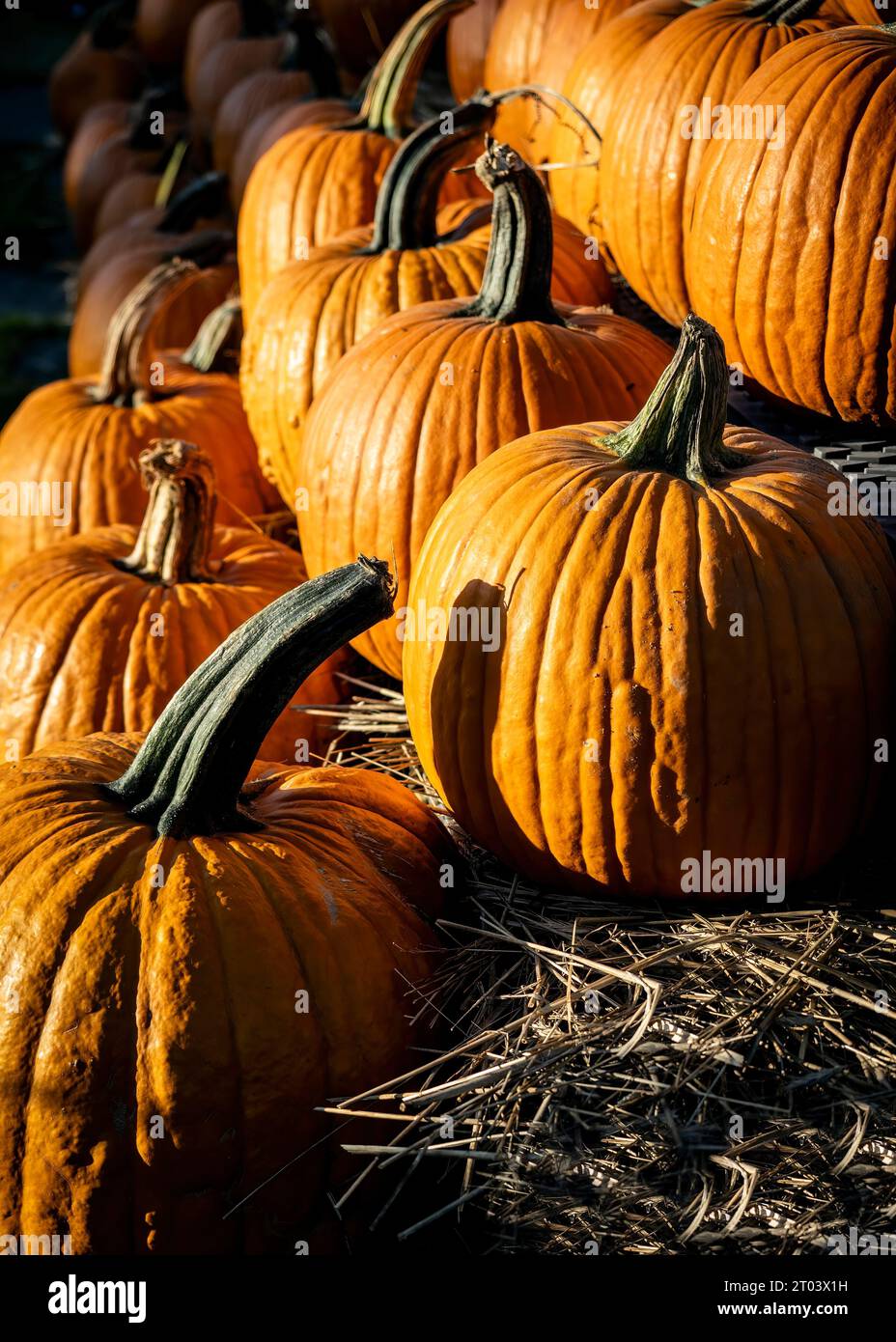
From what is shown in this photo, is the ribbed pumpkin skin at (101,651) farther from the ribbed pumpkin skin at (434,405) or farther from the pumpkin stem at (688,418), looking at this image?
the pumpkin stem at (688,418)

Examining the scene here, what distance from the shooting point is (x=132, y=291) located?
232 inches

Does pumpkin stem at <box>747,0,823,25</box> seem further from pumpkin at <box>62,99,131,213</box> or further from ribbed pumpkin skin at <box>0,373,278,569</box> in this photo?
pumpkin at <box>62,99,131,213</box>

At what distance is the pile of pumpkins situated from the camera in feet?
6.08

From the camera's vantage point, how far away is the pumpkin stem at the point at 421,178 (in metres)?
3.41

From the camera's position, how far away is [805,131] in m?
2.53

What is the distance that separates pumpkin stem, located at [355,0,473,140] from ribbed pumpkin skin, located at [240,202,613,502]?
0.69 metres

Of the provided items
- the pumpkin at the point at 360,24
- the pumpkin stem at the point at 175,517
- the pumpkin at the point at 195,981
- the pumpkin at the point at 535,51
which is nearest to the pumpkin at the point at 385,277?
the pumpkin stem at the point at 175,517

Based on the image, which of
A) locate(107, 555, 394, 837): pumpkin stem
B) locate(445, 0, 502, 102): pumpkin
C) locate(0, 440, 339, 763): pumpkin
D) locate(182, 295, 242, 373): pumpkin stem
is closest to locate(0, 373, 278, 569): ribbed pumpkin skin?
locate(182, 295, 242, 373): pumpkin stem

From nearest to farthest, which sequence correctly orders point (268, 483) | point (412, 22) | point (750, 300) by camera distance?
point (750, 300) < point (412, 22) < point (268, 483)

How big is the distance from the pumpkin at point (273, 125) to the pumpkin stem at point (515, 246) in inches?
75.1

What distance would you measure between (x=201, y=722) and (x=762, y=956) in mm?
925

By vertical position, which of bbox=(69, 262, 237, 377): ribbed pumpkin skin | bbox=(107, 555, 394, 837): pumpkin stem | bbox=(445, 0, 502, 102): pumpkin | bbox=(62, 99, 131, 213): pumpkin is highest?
bbox=(62, 99, 131, 213): pumpkin

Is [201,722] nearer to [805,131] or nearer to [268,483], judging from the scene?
[805,131]
